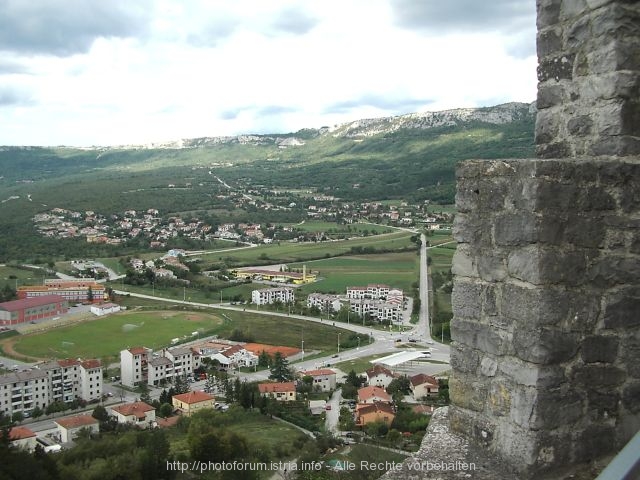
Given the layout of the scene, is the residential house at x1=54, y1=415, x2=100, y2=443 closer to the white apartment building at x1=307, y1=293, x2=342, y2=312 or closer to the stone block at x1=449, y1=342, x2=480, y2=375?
the stone block at x1=449, y1=342, x2=480, y2=375

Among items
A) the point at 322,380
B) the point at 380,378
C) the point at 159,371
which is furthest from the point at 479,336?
the point at 159,371

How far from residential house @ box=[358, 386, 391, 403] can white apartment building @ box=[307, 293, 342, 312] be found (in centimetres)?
2377

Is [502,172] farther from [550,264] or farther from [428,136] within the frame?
[428,136]

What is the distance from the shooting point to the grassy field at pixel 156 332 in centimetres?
4388

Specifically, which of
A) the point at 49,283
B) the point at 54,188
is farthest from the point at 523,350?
the point at 54,188

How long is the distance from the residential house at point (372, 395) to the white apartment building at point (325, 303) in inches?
936

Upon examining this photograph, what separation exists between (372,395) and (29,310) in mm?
35690

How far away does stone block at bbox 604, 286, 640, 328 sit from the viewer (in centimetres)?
287

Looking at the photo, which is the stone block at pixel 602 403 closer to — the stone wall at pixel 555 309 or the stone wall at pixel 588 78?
the stone wall at pixel 555 309

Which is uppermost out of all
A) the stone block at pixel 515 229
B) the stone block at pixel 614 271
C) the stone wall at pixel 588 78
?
the stone wall at pixel 588 78

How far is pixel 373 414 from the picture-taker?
2766cm

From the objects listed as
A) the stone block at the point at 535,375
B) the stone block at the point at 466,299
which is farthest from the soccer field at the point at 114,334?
the stone block at the point at 535,375

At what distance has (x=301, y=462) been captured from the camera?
20188 mm

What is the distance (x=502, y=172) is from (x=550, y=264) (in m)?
0.52
